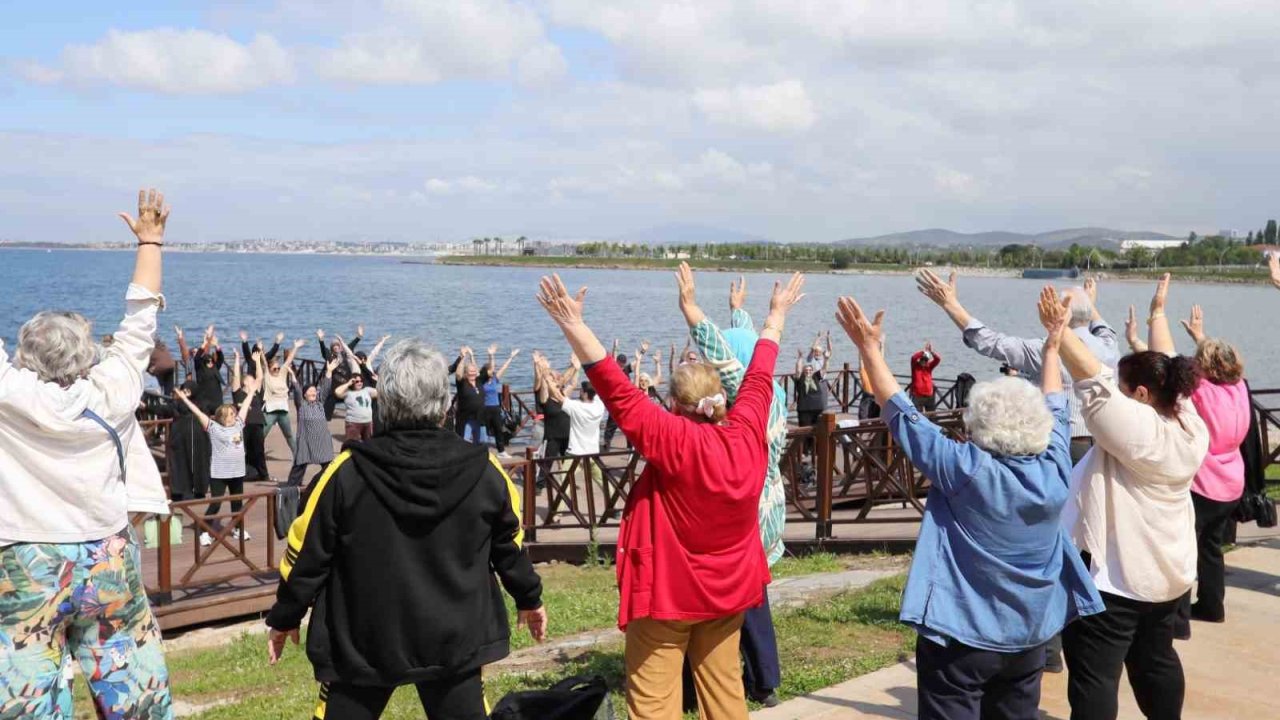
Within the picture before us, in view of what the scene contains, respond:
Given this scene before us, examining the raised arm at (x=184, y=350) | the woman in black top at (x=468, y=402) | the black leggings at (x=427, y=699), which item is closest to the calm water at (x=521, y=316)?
the raised arm at (x=184, y=350)

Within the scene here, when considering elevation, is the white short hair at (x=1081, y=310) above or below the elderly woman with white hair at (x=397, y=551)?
above

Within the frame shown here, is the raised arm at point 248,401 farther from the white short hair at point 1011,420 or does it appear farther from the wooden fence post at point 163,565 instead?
the white short hair at point 1011,420

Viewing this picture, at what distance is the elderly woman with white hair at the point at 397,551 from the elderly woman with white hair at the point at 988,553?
4.49 ft

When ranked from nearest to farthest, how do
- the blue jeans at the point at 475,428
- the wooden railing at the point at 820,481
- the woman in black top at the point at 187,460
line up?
the wooden railing at the point at 820,481 < the woman in black top at the point at 187,460 < the blue jeans at the point at 475,428

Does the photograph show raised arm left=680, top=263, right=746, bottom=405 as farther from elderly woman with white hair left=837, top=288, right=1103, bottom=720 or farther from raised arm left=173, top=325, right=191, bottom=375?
raised arm left=173, top=325, right=191, bottom=375

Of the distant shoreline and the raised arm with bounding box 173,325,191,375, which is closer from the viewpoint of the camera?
the raised arm with bounding box 173,325,191,375

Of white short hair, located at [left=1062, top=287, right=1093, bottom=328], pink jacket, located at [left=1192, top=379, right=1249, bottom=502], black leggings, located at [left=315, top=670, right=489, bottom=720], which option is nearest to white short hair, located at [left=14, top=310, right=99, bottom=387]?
black leggings, located at [left=315, top=670, right=489, bottom=720]

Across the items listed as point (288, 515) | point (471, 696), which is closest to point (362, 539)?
point (471, 696)

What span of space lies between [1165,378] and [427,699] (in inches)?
114

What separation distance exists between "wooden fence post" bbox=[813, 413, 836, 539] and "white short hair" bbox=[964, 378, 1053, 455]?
604cm

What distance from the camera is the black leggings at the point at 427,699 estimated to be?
308 cm

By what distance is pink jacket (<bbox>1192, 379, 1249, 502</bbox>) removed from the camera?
17.8 feet

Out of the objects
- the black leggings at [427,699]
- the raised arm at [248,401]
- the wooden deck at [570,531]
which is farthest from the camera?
the raised arm at [248,401]

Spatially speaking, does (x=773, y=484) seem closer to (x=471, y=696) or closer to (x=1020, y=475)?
(x=1020, y=475)
